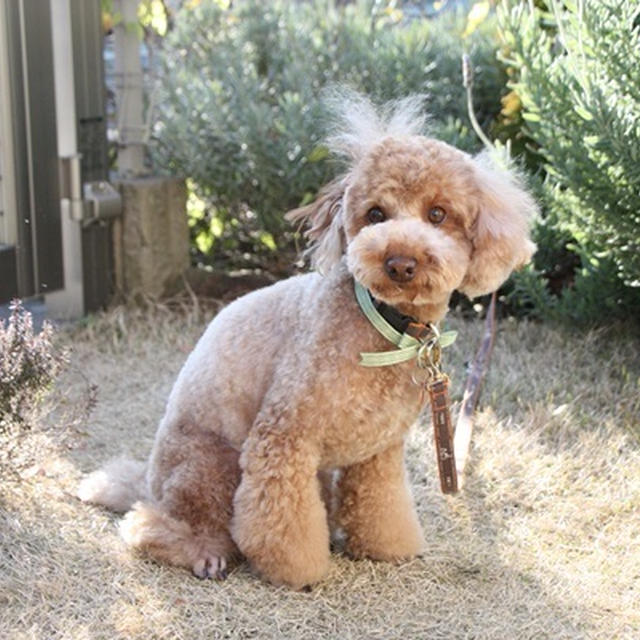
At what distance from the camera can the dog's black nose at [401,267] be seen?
243 cm

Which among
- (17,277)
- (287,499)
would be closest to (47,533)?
(287,499)

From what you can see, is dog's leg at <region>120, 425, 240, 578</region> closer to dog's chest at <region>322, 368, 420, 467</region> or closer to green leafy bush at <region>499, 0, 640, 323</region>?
dog's chest at <region>322, 368, 420, 467</region>

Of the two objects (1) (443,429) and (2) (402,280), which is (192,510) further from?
(2) (402,280)

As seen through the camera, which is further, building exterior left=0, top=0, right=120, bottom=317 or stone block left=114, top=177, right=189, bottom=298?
stone block left=114, top=177, right=189, bottom=298

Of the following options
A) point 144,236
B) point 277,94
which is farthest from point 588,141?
point 144,236

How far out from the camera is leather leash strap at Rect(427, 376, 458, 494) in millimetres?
2721

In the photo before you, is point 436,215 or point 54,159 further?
point 54,159

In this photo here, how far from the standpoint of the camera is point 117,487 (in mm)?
3230

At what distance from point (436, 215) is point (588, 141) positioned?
149cm

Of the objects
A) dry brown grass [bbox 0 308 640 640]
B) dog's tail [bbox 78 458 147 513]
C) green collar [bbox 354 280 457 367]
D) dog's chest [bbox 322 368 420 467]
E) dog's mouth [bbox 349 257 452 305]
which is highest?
dog's mouth [bbox 349 257 452 305]

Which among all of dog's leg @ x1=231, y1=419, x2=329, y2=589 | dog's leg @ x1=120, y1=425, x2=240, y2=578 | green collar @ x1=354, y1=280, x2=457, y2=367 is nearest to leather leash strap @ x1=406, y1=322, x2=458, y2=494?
green collar @ x1=354, y1=280, x2=457, y2=367

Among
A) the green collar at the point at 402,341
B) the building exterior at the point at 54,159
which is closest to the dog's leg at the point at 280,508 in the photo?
the green collar at the point at 402,341

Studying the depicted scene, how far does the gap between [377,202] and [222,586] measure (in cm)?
106

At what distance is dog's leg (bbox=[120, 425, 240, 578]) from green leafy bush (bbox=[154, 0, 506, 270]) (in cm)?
241
